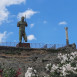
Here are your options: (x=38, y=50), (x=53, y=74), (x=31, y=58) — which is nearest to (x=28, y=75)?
(x=53, y=74)

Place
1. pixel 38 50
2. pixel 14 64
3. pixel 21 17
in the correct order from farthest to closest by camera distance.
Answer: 1. pixel 21 17
2. pixel 38 50
3. pixel 14 64

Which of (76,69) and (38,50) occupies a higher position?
(38,50)

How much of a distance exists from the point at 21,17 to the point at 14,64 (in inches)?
344

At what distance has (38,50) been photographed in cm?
2338

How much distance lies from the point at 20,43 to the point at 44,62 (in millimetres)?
7064

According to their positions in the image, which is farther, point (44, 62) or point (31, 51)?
point (31, 51)

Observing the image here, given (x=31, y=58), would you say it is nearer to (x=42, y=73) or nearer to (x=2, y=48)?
(x=2, y=48)

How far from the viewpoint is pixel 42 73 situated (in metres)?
15.2

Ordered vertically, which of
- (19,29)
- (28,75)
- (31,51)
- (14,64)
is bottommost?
(28,75)

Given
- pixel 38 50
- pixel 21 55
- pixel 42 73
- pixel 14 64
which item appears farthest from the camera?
pixel 38 50

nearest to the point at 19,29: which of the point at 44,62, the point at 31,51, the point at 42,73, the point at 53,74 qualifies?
the point at 31,51

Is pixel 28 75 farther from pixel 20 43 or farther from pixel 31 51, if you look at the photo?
pixel 20 43

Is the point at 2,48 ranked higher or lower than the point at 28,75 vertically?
higher

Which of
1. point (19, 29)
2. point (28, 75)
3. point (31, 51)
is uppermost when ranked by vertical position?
point (19, 29)
